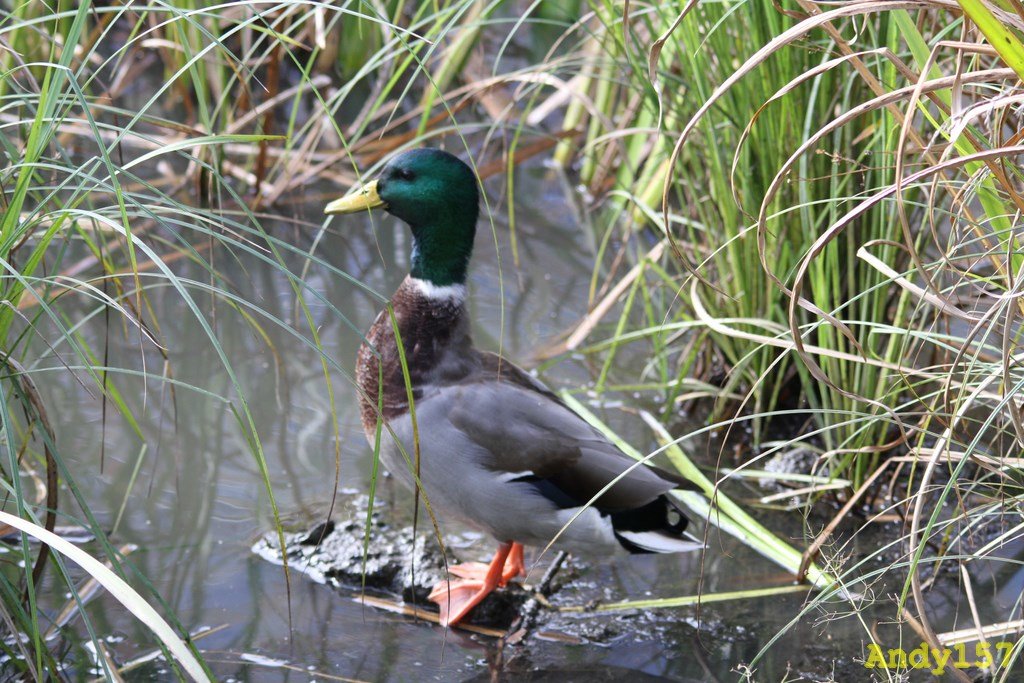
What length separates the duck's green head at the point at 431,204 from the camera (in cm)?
245

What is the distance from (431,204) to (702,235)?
4.48 ft

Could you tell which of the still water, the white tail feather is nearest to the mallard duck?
the white tail feather

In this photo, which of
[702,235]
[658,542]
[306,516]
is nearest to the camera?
[658,542]

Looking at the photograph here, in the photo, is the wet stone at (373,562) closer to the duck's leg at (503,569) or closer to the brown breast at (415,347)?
the duck's leg at (503,569)

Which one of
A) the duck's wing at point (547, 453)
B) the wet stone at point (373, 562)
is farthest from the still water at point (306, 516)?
the duck's wing at point (547, 453)

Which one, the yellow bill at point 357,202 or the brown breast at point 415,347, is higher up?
the yellow bill at point 357,202

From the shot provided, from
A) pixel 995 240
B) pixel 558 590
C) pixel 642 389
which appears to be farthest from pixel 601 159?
pixel 995 240

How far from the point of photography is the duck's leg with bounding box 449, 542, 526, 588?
8.21ft

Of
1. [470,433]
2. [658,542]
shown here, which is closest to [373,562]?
[470,433]

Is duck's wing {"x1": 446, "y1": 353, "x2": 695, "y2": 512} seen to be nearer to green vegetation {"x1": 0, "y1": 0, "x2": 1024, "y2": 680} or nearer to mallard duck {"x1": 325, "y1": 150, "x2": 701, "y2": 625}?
mallard duck {"x1": 325, "y1": 150, "x2": 701, "y2": 625}

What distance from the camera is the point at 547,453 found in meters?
2.32

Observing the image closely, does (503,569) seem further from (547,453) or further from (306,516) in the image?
(306,516)

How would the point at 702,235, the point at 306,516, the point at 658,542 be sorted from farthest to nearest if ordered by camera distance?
the point at 702,235
the point at 306,516
the point at 658,542

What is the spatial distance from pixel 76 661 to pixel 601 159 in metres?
2.94
